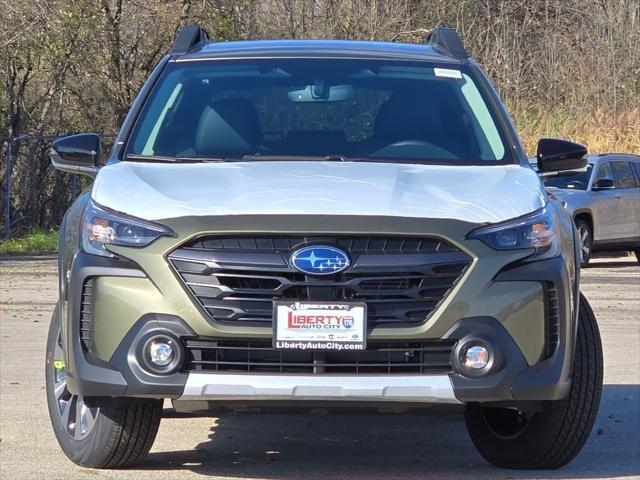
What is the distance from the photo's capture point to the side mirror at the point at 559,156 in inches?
272

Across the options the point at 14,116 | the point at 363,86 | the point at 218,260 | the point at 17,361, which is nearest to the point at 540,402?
the point at 218,260

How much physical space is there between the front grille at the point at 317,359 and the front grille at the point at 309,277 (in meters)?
0.10

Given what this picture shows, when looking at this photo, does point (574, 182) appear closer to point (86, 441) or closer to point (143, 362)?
point (86, 441)

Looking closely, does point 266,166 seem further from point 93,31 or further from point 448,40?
point 93,31

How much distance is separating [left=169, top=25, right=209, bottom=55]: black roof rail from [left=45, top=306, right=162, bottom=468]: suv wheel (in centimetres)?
184

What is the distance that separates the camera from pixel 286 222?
18.2ft

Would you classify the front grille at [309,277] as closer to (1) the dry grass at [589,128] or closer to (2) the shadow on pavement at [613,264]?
(2) the shadow on pavement at [613,264]

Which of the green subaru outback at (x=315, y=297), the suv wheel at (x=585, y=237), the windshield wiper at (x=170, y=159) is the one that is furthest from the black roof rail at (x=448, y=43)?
the suv wheel at (x=585, y=237)

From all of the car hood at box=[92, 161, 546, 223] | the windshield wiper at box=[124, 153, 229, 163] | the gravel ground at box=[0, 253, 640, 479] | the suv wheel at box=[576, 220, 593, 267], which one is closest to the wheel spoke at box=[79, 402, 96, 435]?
the gravel ground at box=[0, 253, 640, 479]

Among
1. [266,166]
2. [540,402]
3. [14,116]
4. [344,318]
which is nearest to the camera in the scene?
[344,318]

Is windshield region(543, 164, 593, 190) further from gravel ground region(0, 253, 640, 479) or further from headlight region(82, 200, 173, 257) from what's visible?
headlight region(82, 200, 173, 257)

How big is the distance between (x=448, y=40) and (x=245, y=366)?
273 centimetres

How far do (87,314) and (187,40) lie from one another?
2235mm

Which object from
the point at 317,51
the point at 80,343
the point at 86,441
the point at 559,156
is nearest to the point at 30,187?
the point at 317,51
